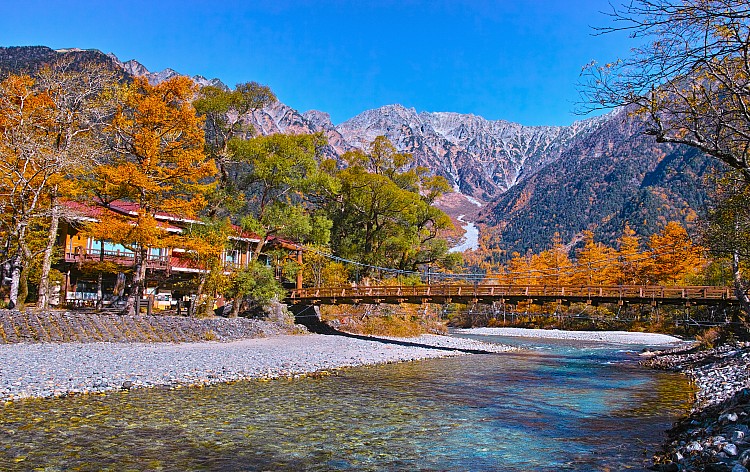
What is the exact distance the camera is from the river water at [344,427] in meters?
6.22

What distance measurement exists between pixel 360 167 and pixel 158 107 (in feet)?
57.6

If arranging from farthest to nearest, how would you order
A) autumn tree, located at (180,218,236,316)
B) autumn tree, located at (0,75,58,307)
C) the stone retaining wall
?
autumn tree, located at (180,218,236,316) < autumn tree, located at (0,75,58,307) < the stone retaining wall

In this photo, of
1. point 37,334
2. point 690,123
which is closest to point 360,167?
point 37,334

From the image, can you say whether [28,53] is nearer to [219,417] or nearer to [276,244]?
[276,244]

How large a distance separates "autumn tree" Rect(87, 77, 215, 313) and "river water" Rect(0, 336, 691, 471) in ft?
36.5

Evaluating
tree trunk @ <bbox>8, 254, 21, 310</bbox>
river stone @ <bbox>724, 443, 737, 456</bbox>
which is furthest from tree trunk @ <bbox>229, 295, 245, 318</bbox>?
river stone @ <bbox>724, 443, 737, 456</bbox>

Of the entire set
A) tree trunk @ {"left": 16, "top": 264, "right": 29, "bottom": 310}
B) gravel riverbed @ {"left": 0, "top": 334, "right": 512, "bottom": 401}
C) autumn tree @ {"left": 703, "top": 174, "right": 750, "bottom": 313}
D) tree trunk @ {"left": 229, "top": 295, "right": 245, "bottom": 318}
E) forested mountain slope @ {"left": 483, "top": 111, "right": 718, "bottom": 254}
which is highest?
forested mountain slope @ {"left": 483, "top": 111, "right": 718, "bottom": 254}

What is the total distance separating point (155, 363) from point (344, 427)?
7484mm

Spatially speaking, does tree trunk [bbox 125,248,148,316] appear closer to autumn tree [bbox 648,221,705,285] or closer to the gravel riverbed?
the gravel riverbed

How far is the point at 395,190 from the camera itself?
3412 centimetres

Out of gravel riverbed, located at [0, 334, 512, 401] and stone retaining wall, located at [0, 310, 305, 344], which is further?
stone retaining wall, located at [0, 310, 305, 344]

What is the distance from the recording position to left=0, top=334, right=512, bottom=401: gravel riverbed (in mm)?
10141

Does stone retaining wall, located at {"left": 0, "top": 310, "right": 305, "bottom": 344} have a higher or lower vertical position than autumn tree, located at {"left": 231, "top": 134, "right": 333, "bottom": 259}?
lower

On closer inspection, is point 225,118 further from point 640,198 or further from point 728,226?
point 640,198
